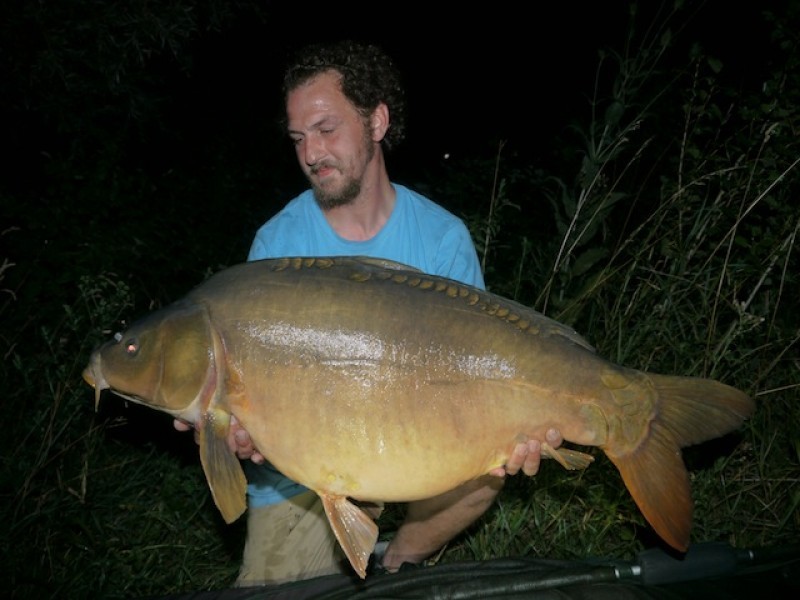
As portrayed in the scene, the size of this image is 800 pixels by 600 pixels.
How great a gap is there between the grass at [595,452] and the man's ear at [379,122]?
51 centimetres

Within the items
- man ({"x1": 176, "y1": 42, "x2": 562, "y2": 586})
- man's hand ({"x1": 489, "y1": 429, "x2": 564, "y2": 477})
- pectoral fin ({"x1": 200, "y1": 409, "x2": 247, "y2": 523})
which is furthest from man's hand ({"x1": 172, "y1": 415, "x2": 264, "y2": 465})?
man's hand ({"x1": 489, "y1": 429, "x2": 564, "y2": 477})

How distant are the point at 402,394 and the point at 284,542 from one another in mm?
945

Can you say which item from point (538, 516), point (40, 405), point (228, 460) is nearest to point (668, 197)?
point (538, 516)

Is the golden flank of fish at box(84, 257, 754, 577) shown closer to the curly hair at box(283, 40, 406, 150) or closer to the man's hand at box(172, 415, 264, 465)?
the man's hand at box(172, 415, 264, 465)

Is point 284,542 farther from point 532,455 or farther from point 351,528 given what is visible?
point 532,455

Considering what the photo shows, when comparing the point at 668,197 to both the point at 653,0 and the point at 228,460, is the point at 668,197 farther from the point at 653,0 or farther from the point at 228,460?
the point at 653,0

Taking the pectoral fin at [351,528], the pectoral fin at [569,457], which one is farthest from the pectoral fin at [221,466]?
the pectoral fin at [569,457]

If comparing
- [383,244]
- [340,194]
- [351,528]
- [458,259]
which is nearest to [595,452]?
[458,259]

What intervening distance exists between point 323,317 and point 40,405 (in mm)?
1651

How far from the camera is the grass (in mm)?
2410

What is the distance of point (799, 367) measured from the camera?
106 inches

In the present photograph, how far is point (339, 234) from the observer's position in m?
2.34

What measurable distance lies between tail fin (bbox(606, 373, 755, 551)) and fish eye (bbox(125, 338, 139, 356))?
1.17 metres

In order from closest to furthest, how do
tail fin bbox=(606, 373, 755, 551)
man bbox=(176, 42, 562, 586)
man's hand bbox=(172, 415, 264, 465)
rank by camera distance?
tail fin bbox=(606, 373, 755, 551) < man's hand bbox=(172, 415, 264, 465) < man bbox=(176, 42, 562, 586)
